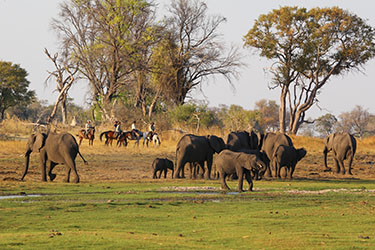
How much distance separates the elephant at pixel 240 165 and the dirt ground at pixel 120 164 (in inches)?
181

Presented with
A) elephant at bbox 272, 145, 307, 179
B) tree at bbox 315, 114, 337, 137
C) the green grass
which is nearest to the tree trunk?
elephant at bbox 272, 145, 307, 179

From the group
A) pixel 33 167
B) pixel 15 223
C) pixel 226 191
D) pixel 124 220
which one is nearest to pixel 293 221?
pixel 124 220

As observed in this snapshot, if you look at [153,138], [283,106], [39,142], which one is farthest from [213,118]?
[39,142]

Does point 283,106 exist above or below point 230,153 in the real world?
above

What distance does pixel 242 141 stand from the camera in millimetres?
23750

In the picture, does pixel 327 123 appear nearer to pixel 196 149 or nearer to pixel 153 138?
pixel 153 138

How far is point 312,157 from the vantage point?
33.5m

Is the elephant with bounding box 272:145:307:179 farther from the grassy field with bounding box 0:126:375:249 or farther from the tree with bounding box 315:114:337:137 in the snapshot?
the tree with bounding box 315:114:337:137

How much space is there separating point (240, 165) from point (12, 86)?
53.1 m

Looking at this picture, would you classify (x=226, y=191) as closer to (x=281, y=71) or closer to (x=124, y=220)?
(x=124, y=220)

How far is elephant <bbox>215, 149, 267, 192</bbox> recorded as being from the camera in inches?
652

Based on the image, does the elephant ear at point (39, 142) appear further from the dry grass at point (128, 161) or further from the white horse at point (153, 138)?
the white horse at point (153, 138)

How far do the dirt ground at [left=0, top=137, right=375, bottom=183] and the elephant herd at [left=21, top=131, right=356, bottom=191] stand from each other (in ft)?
3.02

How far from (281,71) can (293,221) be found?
144 feet
